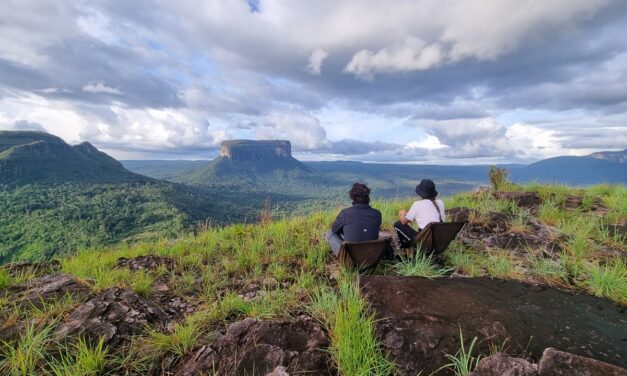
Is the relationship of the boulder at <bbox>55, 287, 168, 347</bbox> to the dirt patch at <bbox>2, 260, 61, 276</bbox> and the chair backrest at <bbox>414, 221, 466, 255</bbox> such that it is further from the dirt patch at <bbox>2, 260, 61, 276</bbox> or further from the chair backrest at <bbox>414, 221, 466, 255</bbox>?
the chair backrest at <bbox>414, 221, 466, 255</bbox>

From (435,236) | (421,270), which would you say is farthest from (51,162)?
(421,270)

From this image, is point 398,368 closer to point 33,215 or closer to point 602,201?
point 602,201

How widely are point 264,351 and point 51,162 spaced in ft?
645

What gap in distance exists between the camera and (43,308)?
3.52 m

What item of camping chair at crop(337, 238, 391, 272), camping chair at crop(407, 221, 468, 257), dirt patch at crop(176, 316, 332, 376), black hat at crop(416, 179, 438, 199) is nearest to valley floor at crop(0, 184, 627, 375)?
dirt patch at crop(176, 316, 332, 376)

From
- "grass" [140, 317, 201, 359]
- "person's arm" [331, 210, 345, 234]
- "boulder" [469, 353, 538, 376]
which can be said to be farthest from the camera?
"person's arm" [331, 210, 345, 234]

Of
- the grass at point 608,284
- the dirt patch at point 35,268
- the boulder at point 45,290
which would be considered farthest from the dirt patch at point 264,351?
the dirt patch at point 35,268

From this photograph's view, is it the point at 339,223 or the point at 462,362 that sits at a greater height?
the point at 339,223

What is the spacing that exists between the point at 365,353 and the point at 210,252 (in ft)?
16.3

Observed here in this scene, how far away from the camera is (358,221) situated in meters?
5.16

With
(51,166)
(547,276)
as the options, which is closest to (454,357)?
(547,276)

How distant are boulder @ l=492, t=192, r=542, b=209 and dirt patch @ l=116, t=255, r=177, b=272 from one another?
9.17 meters

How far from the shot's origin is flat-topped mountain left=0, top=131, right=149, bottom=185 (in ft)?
422

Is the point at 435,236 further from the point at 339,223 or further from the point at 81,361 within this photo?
the point at 81,361
